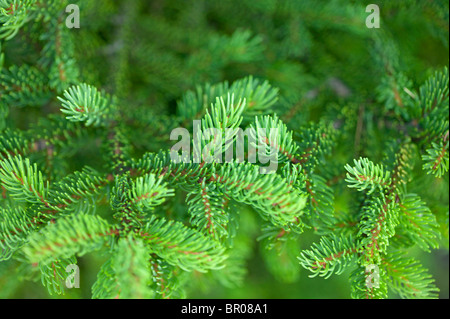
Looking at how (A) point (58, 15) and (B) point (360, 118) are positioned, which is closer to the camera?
(A) point (58, 15)

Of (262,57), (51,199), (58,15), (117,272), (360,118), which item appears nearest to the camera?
(117,272)

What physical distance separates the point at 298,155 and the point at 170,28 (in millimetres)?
588

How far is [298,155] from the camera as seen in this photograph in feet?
2.08

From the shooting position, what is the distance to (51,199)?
0.59 metres

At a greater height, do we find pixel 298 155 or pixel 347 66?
pixel 347 66

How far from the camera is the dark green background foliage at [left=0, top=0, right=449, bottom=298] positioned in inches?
21.6

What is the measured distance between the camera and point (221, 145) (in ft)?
1.85

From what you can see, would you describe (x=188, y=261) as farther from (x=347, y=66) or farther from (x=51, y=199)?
(x=347, y=66)

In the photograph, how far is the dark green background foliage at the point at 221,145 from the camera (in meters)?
0.55

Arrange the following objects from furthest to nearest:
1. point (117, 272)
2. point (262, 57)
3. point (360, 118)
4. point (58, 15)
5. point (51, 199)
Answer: point (262, 57), point (360, 118), point (58, 15), point (51, 199), point (117, 272)

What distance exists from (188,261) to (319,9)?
70cm

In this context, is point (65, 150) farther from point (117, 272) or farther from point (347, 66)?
point (347, 66)
